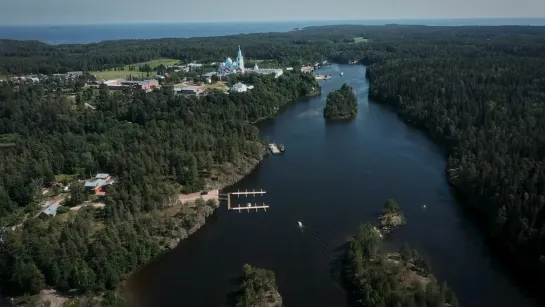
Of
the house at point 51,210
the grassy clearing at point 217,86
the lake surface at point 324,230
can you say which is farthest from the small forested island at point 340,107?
the house at point 51,210

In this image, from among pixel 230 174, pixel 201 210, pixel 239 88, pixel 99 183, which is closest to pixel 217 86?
pixel 239 88

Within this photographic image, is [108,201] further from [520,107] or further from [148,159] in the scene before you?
[520,107]

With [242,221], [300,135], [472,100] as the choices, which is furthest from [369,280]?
[472,100]

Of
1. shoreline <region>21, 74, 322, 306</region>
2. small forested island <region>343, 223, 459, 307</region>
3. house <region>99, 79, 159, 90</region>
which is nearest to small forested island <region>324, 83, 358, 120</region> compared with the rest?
shoreline <region>21, 74, 322, 306</region>

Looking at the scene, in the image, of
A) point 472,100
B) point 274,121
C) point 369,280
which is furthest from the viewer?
point 274,121

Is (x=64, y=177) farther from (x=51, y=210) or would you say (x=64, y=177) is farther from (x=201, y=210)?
(x=201, y=210)

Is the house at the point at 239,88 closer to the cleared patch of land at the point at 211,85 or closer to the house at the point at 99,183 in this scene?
the cleared patch of land at the point at 211,85

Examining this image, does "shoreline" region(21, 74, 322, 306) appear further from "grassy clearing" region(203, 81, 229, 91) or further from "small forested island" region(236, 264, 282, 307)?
"grassy clearing" region(203, 81, 229, 91)
